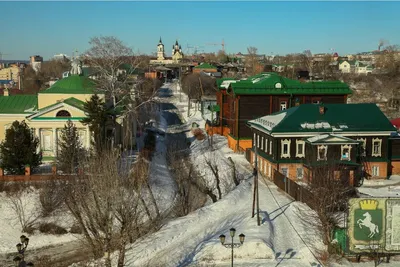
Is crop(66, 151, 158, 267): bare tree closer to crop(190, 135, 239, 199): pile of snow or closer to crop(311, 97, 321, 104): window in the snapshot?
crop(190, 135, 239, 199): pile of snow

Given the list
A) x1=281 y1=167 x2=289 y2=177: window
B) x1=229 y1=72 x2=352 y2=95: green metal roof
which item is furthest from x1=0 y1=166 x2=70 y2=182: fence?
x1=229 y1=72 x2=352 y2=95: green metal roof

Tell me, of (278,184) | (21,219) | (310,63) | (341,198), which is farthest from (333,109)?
(310,63)

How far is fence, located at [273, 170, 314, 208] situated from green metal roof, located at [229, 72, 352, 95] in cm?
1027

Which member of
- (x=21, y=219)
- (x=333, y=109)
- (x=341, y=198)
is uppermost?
(x=333, y=109)

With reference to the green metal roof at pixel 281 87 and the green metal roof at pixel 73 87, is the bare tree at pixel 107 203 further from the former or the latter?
the green metal roof at pixel 281 87

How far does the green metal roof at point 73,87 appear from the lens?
1406 inches

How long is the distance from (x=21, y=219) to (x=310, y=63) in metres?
103

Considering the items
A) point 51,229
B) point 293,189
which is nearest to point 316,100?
point 293,189

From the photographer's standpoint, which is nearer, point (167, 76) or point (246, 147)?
point (246, 147)

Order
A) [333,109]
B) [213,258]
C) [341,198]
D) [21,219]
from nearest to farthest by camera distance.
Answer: [213,258]
[341,198]
[21,219]
[333,109]

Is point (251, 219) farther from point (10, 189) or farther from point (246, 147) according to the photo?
point (246, 147)

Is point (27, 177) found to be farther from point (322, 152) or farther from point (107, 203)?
point (322, 152)

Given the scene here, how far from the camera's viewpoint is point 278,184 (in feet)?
90.3

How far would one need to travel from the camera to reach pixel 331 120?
3003 cm
